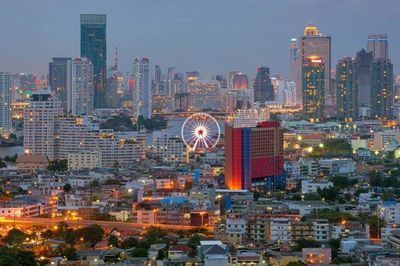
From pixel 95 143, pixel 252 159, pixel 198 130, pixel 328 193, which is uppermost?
pixel 198 130

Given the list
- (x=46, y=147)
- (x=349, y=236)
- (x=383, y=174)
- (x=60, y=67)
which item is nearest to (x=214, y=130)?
(x=46, y=147)

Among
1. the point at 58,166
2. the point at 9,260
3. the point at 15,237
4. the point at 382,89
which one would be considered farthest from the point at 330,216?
the point at 382,89

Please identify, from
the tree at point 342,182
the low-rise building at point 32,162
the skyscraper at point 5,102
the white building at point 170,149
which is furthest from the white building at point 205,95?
the tree at point 342,182

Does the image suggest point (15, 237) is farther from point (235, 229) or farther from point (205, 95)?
point (205, 95)

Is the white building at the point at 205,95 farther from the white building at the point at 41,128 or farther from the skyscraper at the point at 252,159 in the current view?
the skyscraper at the point at 252,159

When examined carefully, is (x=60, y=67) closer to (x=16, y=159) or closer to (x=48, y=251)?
(x=16, y=159)

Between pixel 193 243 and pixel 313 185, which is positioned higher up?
pixel 313 185
